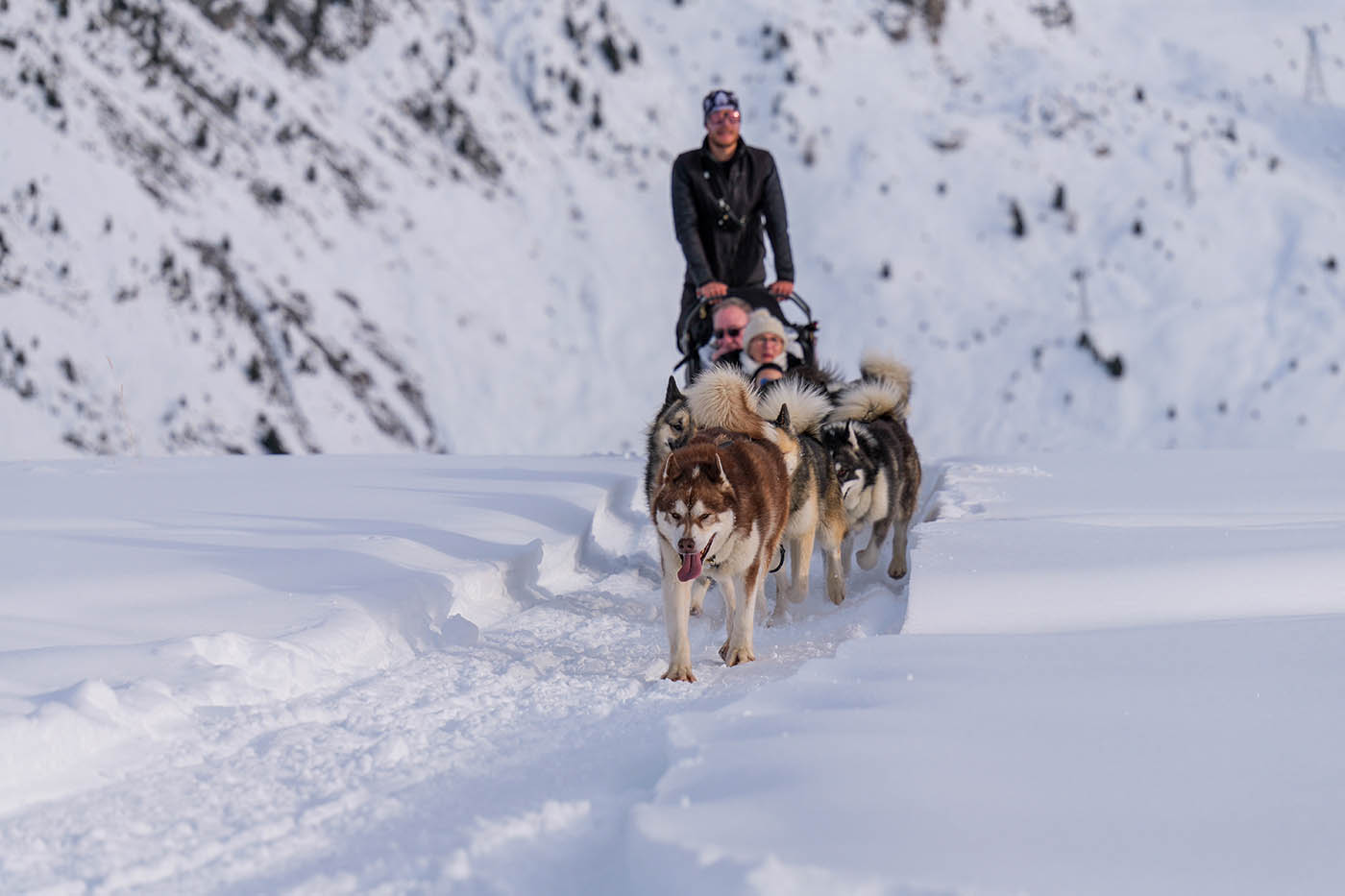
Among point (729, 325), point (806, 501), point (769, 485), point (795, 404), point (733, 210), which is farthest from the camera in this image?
point (733, 210)

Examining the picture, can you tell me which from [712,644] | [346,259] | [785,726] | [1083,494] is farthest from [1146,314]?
[785,726]

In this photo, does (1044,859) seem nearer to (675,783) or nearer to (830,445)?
(675,783)

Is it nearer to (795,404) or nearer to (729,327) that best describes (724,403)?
(795,404)

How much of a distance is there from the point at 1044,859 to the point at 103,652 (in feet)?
8.80

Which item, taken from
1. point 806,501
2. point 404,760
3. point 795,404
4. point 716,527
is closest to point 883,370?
point 795,404

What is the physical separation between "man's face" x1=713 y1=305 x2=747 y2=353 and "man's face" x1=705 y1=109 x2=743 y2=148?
1.01m

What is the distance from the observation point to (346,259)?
22.3 m

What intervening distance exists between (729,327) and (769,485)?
2.06m

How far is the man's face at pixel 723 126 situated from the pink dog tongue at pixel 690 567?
3.26 meters

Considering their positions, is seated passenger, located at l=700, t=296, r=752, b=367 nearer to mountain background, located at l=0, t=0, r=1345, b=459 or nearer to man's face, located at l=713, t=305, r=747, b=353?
man's face, located at l=713, t=305, r=747, b=353

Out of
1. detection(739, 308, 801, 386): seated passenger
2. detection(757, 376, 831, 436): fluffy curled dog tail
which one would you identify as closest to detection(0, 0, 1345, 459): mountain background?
detection(739, 308, 801, 386): seated passenger

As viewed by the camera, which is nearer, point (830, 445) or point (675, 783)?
point (675, 783)

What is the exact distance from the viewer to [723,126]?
21.1ft

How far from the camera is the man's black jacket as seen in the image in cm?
664
